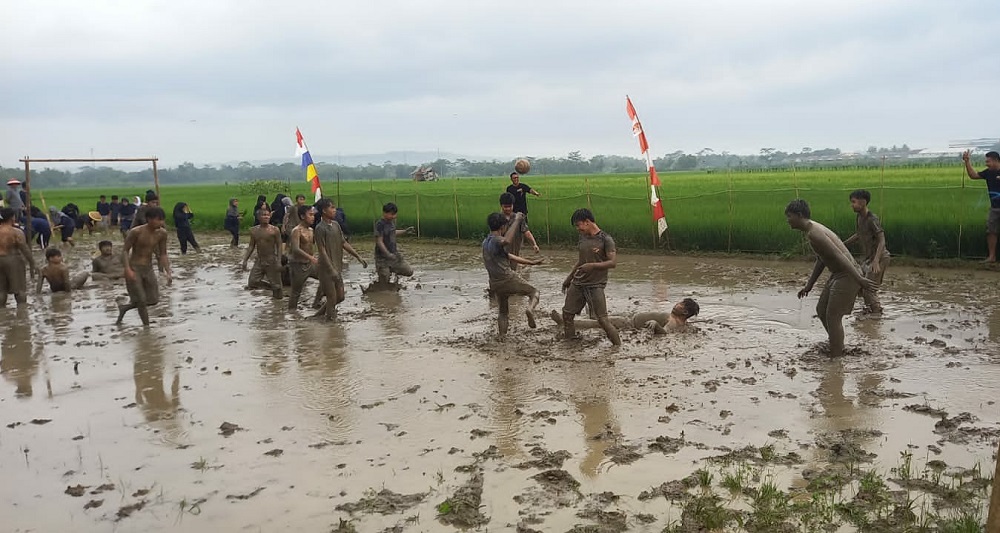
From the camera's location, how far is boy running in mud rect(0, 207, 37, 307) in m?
10.5

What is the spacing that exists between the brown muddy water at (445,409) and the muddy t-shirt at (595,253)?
2.23ft

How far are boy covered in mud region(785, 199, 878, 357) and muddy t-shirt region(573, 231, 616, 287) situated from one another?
1.52 metres

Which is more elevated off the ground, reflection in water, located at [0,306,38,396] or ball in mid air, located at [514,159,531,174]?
ball in mid air, located at [514,159,531,174]

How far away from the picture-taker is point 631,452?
15.6 ft

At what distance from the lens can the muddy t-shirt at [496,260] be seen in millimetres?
7828

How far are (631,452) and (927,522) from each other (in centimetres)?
161

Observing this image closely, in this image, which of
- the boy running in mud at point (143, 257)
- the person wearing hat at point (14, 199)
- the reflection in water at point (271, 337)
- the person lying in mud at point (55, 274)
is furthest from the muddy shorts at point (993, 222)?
the person wearing hat at point (14, 199)

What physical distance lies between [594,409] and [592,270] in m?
1.77

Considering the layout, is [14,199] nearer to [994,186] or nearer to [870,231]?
[870,231]

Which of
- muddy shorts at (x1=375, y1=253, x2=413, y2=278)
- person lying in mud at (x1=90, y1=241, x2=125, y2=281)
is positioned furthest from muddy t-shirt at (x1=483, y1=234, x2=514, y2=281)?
person lying in mud at (x1=90, y1=241, x2=125, y2=281)

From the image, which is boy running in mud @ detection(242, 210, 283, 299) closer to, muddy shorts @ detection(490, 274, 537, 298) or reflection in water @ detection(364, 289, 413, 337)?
reflection in water @ detection(364, 289, 413, 337)

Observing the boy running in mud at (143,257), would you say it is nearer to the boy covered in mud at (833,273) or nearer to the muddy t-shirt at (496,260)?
the muddy t-shirt at (496,260)

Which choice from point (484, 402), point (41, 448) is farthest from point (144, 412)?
point (484, 402)

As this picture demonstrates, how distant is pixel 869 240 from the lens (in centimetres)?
851
